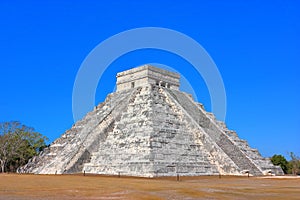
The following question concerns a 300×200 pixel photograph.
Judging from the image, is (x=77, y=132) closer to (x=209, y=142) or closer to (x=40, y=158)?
(x=40, y=158)

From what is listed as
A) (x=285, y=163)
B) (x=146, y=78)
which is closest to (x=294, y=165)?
(x=285, y=163)

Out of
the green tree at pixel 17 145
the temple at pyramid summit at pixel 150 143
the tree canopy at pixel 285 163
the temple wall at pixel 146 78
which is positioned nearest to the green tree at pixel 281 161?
the tree canopy at pixel 285 163

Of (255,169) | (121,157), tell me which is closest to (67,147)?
(121,157)

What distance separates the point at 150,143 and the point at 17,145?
63.5 ft

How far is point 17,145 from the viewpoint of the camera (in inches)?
1396

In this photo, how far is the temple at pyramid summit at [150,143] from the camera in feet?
73.5

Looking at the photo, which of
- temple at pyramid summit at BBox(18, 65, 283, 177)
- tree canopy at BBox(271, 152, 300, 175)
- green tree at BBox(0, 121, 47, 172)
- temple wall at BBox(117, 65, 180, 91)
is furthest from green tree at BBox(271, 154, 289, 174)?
green tree at BBox(0, 121, 47, 172)

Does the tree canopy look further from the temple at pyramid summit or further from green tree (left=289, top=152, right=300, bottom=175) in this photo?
the temple at pyramid summit

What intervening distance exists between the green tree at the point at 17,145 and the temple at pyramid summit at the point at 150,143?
7314 mm

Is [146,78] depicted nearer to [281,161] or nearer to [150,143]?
[150,143]

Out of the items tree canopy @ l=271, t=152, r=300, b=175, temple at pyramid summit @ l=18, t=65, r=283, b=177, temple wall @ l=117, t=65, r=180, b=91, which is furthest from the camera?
tree canopy @ l=271, t=152, r=300, b=175

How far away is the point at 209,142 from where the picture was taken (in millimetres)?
24781

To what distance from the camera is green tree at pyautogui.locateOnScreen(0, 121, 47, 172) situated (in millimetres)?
34844

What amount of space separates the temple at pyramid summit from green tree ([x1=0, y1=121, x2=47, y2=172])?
7.31m
